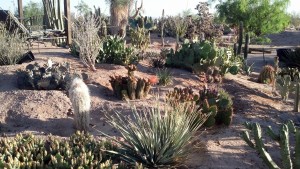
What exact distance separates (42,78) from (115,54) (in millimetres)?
2885

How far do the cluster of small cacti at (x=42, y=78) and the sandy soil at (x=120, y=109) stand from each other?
249 mm

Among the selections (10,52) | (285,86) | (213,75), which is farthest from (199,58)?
(10,52)

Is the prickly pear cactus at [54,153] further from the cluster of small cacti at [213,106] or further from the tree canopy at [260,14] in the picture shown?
the tree canopy at [260,14]

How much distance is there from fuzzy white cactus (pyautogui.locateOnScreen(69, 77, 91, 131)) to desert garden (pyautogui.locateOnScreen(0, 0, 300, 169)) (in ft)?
0.05

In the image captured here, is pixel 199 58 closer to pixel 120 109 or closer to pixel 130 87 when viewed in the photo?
pixel 130 87

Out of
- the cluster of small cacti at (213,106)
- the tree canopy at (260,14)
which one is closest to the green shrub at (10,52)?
the cluster of small cacti at (213,106)

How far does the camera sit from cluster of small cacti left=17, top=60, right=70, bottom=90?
8.12 m

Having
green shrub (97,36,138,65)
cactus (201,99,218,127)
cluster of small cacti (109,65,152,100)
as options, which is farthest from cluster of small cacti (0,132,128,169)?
green shrub (97,36,138,65)

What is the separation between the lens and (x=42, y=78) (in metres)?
8.14

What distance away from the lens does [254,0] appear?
2112cm

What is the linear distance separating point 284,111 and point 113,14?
53.6ft

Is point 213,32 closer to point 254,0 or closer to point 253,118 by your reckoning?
point 254,0

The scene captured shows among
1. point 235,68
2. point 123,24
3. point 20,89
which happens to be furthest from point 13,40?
point 123,24

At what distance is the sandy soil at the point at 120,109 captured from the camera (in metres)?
5.59
